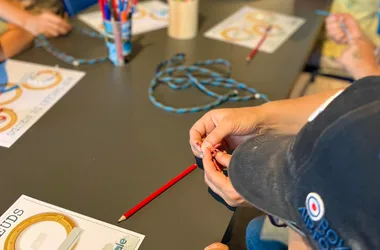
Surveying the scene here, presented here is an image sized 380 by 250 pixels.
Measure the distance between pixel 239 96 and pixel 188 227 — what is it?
39 cm

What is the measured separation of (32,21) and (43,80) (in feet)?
0.93

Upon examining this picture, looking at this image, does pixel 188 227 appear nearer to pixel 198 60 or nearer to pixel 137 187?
pixel 137 187

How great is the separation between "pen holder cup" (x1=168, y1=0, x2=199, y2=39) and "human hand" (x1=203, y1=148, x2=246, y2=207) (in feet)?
1.88

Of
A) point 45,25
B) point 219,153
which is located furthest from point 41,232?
point 45,25

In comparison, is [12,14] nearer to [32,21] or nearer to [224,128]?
[32,21]

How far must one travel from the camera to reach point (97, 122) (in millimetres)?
803

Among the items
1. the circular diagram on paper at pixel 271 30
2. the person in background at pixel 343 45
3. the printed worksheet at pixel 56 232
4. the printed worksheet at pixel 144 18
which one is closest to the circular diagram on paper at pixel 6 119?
the printed worksheet at pixel 56 232

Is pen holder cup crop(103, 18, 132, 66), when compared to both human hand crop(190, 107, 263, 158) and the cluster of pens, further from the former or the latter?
human hand crop(190, 107, 263, 158)

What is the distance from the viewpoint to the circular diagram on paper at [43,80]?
0.90 meters

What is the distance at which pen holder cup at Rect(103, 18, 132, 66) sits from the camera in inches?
37.6

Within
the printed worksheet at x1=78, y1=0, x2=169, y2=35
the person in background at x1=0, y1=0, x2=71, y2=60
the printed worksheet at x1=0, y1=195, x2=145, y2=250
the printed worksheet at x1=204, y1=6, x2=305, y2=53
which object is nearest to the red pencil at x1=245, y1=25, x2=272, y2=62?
the printed worksheet at x1=204, y1=6, x2=305, y2=53

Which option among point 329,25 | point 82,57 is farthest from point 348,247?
point 329,25

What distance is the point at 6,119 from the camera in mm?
792

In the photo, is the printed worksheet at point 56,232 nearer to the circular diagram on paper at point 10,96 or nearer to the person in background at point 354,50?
the circular diagram on paper at point 10,96
